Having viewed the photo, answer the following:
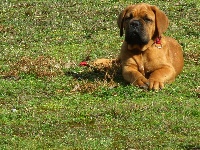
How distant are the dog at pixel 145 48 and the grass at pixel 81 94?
0.86 ft

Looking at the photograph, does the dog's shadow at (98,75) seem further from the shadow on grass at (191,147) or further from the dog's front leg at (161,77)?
the shadow on grass at (191,147)

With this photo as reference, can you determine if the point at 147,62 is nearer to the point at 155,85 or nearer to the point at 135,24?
the point at 135,24

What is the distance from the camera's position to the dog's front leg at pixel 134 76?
10.3m

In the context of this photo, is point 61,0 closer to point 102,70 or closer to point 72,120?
point 102,70

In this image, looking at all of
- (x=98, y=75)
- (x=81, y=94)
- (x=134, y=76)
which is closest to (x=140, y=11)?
(x=134, y=76)

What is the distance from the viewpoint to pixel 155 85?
10.2 metres

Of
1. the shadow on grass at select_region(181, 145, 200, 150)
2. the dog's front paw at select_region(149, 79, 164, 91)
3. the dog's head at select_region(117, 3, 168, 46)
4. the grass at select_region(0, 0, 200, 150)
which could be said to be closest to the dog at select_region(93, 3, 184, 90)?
the dog's head at select_region(117, 3, 168, 46)

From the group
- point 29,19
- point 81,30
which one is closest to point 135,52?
point 81,30

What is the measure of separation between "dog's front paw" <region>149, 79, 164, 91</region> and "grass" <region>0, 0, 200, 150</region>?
5.1 inches

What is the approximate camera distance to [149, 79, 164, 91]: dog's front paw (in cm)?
1016

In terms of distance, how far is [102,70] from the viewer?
11.5 metres

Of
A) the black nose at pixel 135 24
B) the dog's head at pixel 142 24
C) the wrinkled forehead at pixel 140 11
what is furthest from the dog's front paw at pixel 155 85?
the wrinkled forehead at pixel 140 11

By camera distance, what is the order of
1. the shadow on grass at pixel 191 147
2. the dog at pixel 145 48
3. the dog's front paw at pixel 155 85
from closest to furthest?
1. the shadow on grass at pixel 191 147
2. the dog's front paw at pixel 155 85
3. the dog at pixel 145 48

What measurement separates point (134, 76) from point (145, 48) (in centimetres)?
63
